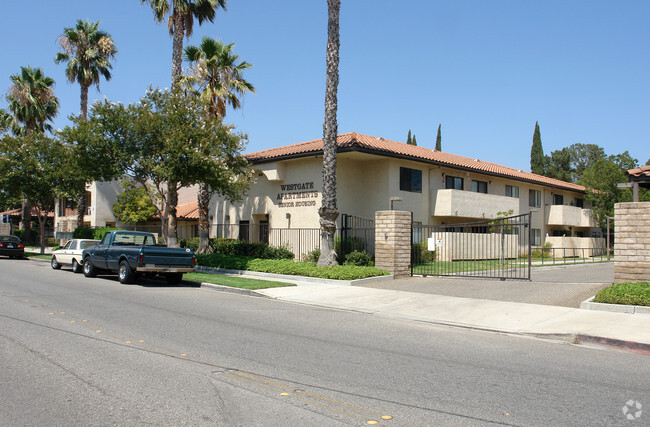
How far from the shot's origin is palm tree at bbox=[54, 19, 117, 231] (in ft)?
118

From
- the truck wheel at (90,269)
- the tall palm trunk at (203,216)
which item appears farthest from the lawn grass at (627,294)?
the tall palm trunk at (203,216)

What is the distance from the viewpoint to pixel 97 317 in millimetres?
10492

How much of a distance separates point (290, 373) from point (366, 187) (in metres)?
20.7

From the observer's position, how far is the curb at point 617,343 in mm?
8500

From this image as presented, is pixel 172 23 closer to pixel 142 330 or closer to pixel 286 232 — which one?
pixel 286 232

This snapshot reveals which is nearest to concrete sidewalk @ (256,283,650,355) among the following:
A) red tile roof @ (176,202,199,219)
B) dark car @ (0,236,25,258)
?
dark car @ (0,236,25,258)

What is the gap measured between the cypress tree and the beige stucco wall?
160 feet

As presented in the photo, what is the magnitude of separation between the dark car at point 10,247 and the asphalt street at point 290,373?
78.0 feet

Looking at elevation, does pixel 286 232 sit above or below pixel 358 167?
below

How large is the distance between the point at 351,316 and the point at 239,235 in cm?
1911

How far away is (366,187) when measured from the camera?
2678 centimetres

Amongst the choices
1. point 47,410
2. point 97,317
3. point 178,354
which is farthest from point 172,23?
point 47,410

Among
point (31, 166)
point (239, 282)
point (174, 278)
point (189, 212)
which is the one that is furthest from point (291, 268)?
point (189, 212)

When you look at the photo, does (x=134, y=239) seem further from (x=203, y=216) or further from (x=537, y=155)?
(x=537, y=155)
